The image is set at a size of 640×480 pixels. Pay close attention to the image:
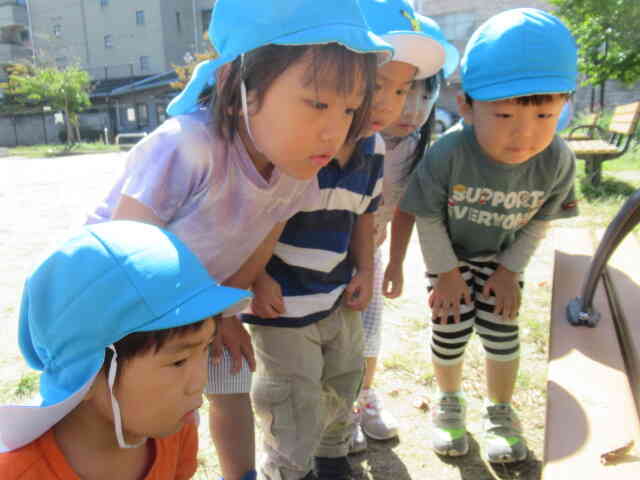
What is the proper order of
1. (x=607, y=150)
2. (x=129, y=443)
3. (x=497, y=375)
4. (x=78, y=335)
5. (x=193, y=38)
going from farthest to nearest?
(x=193, y=38) < (x=607, y=150) < (x=497, y=375) < (x=129, y=443) < (x=78, y=335)

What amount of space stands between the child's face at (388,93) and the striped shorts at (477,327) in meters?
0.67

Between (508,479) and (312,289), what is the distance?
1.00 m

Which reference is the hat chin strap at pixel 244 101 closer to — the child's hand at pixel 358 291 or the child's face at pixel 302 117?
the child's face at pixel 302 117

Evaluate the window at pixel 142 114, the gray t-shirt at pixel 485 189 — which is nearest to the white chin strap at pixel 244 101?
the gray t-shirt at pixel 485 189

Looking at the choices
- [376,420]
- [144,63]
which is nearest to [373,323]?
Answer: [376,420]

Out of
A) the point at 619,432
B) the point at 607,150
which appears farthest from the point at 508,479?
the point at 607,150

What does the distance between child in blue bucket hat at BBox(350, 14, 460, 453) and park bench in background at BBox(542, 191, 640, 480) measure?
1.84 ft

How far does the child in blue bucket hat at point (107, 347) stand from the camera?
1.03 m

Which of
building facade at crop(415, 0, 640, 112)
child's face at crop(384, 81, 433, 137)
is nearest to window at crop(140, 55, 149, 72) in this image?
building facade at crop(415, 0, 640, 112)

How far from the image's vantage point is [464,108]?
1884mm

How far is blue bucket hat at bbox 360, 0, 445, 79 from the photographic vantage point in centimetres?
165

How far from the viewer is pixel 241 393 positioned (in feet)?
5.47

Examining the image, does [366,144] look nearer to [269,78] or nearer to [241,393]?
[269,78]

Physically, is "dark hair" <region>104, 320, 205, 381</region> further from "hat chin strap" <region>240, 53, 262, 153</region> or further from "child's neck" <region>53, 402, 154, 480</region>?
"hat chin strap" <region>240, 53, 262, 153</region>
